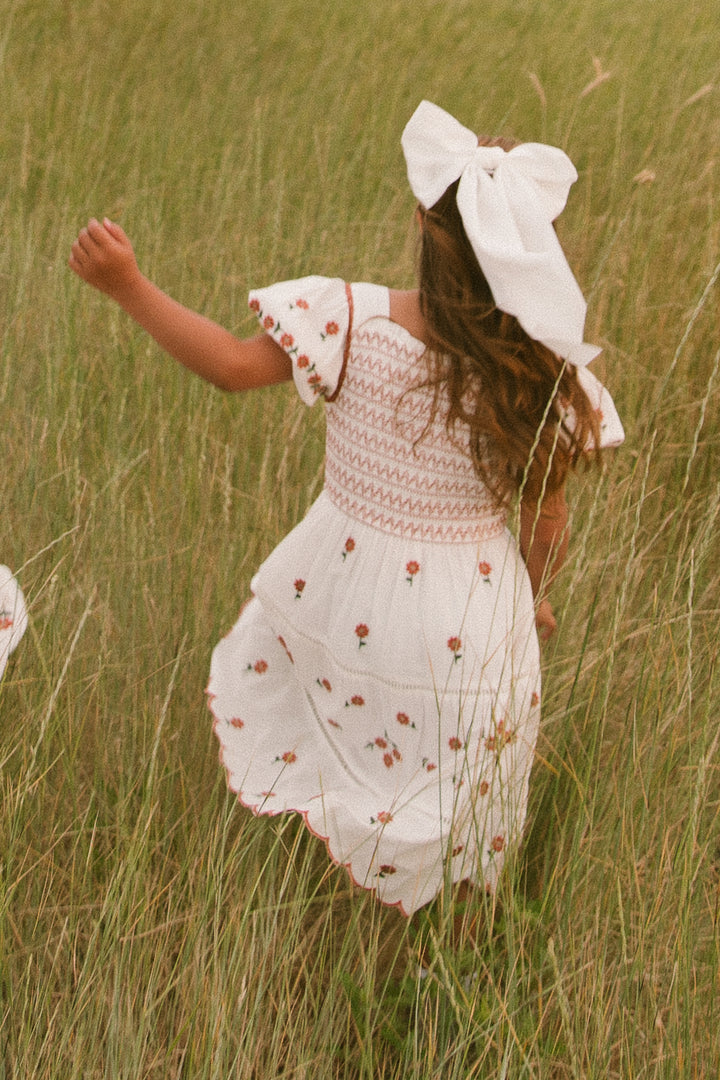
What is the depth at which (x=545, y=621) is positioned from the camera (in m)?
1.71

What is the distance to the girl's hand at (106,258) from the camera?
1.27 metres

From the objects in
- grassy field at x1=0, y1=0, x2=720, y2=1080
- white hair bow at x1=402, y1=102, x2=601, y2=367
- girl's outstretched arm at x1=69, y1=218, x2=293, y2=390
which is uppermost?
white hair bow at x1=402, y1=102, x2=601, y2=367

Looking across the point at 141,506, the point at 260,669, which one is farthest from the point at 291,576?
the point at 141,506

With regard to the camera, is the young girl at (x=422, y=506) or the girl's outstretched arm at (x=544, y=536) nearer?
the young girl at (x=422, y=506)

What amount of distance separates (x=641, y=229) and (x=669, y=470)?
29.5 inches

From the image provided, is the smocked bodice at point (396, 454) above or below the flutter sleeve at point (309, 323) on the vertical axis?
below

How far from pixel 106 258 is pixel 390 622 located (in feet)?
1.82

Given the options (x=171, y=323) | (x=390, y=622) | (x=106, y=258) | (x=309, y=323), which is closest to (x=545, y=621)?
(x=390, y=622)

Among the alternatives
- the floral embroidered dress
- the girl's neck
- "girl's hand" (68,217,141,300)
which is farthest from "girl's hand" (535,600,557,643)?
"girl's hand" (68,217,141,300)

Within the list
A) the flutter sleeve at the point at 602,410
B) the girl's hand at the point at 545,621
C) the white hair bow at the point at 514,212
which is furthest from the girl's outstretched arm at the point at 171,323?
the girl's hand at the point at 545,621

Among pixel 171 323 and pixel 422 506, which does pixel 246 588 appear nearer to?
pixel 422 506

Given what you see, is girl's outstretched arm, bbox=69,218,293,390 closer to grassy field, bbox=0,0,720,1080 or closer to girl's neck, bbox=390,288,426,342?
girl's neck, bbox=390,288,426,342

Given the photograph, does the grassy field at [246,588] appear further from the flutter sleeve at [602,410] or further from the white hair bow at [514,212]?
the white hair bow at [514,212]

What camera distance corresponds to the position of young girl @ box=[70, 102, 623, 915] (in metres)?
1.32
